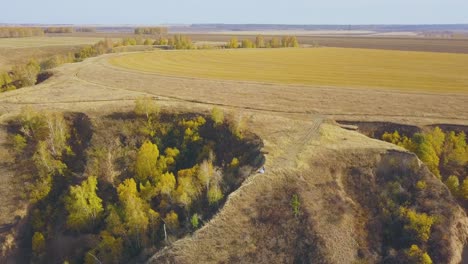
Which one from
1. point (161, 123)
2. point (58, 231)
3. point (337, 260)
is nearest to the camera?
point (337, 260)

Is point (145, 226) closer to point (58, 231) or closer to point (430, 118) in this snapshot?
point (58, 231)

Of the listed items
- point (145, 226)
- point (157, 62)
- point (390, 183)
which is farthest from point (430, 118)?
point (157, 62)

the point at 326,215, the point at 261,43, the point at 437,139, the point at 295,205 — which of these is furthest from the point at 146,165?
the point at 261,43

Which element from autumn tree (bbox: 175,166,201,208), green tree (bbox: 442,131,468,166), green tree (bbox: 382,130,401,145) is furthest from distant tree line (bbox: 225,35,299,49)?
autumn tree (bbox: 175,166,201,208)

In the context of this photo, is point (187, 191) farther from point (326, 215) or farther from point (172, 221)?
point (326, 215)

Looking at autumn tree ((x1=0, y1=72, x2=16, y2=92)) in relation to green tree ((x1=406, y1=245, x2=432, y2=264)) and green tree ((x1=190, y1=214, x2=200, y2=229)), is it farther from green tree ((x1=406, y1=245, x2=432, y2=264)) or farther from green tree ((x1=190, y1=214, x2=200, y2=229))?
green tree ((x1=406, y1=245, x2=432, y2=264))

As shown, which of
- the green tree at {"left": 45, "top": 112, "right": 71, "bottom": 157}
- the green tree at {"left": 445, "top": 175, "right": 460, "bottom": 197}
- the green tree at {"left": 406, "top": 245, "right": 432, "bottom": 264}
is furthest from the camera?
the green tree at {"left": 45, "top": 112, "right": 71, "bottom": 157}

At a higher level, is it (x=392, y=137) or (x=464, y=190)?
(x=392, y=137)
